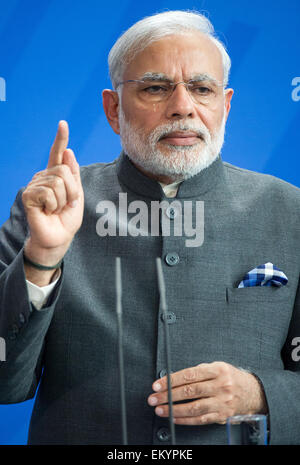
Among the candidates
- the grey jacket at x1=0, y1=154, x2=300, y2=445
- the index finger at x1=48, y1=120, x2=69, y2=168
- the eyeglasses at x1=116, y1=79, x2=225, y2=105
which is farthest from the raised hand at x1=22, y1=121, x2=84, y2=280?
the eyeglasses at x1=116, y1=79, x2=225, y2=105

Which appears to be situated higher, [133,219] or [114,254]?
[133,219]

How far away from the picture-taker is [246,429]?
3.05 ft

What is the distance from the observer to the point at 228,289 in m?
1.49

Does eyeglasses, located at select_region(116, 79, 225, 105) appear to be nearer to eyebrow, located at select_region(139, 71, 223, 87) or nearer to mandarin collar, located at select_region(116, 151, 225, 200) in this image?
eyebrow, located at select_region(139, 71, 223, 87)

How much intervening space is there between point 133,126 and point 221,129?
26cm

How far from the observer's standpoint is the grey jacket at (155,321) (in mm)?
1386

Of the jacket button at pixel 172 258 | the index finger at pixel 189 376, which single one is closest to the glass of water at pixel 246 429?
the index finger at pixel 189 376

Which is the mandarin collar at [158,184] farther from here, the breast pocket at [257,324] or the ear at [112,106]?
the breast pocket at [257,324]

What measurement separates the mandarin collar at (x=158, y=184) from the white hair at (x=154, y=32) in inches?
10.5

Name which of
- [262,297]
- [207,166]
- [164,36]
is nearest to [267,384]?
[262,297]

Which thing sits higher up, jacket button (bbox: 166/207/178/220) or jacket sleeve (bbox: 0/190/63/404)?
Answer: jacket button (bbox: 166/207/178/220)

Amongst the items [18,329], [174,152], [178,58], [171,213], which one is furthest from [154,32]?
[18,329]

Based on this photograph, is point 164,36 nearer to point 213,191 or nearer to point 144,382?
point 213,191

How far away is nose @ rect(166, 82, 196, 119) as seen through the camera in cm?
154
